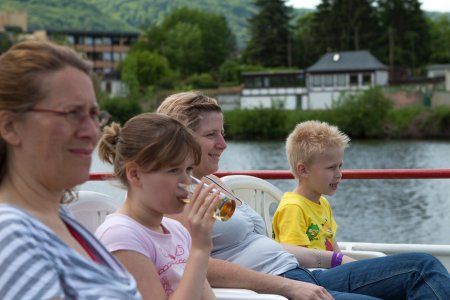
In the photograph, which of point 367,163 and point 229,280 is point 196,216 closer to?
point 229,280

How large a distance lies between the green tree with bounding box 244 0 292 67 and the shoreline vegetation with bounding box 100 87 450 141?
2876cm

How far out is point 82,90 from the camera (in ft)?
5.37

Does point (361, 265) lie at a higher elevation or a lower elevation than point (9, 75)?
lower

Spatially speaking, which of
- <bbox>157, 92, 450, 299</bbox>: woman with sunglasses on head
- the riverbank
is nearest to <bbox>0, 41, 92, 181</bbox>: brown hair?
<bbox>157, 92, 450, 299</bbox>: woman with sunglasses on head

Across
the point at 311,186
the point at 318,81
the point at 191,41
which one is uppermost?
the point at 191,41

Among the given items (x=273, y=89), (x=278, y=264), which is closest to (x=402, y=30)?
(x=273, y=89)

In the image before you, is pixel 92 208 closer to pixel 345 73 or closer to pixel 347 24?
pixel 345 73

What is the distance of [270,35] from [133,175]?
91347 mm

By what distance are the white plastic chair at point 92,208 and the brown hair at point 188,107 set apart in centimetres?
37

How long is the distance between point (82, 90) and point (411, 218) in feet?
70.7

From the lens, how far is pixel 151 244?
229 cm

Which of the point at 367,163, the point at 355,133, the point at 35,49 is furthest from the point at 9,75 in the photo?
the point at 355,133

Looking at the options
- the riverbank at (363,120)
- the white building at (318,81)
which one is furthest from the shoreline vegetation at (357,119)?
the white building at (318,81)

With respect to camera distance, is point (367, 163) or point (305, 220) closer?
point (305, 220)
